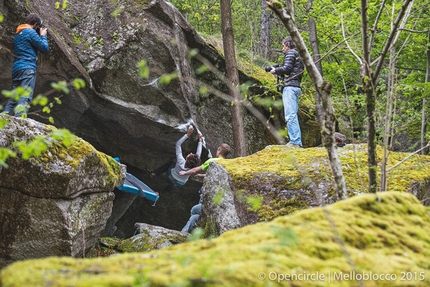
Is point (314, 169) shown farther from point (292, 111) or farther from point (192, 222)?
point (192, 222)

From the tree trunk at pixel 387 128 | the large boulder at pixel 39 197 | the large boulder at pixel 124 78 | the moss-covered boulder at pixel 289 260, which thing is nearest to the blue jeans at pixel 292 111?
the large boulder at pixel 124 78

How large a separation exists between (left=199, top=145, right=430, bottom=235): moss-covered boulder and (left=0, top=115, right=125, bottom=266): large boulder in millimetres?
2023

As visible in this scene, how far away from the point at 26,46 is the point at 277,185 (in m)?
5.15

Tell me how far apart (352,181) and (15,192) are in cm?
481

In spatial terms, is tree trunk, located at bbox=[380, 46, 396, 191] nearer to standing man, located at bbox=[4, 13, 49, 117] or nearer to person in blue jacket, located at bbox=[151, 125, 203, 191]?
person in blue jacket, located at bbox=[151, 125, 203, 191]

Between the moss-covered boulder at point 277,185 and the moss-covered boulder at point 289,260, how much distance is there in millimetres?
3472

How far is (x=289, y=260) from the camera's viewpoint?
83.3 inches

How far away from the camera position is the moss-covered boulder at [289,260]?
6.17 ft

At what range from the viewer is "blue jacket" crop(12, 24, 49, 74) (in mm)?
7840

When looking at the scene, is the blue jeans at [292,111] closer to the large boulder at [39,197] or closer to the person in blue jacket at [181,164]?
the person in blue jacket at [181,164]

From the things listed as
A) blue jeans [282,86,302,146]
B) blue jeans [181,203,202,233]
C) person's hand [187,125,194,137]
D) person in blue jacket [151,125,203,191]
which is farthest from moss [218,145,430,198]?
person's hand [187,125,194,137]

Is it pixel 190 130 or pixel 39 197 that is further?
pixel 190 130

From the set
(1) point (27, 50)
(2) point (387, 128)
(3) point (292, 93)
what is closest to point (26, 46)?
(1) point (27, 50)

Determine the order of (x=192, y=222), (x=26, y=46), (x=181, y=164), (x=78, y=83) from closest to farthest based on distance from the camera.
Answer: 1. (x=78, y=83)
2. (x=26, y=46)
3. (x=192, y=222)
4. (x=181, y=164)
